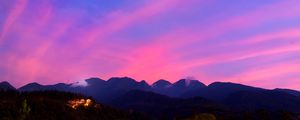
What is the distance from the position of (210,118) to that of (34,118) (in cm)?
14973

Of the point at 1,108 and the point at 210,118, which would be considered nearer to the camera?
the point at 210,118

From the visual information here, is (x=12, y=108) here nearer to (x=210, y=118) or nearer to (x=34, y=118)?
(x=34, y=118)

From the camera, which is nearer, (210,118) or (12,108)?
(210,118)

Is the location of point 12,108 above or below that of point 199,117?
above

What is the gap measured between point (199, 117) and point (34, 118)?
491 ft

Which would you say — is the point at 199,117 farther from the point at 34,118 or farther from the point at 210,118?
the point at 34,118

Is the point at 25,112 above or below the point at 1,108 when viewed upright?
below

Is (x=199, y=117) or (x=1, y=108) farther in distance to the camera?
(x=1, y=108)

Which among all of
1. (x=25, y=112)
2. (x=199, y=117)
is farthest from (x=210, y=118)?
(x=25, y=112)

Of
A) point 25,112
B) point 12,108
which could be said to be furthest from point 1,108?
point 25,112

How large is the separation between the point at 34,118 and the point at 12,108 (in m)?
11.9

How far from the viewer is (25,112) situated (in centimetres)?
5747

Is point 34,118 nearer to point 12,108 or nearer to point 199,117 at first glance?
point 12,108

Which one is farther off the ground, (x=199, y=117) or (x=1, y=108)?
(x=1, y=108)
